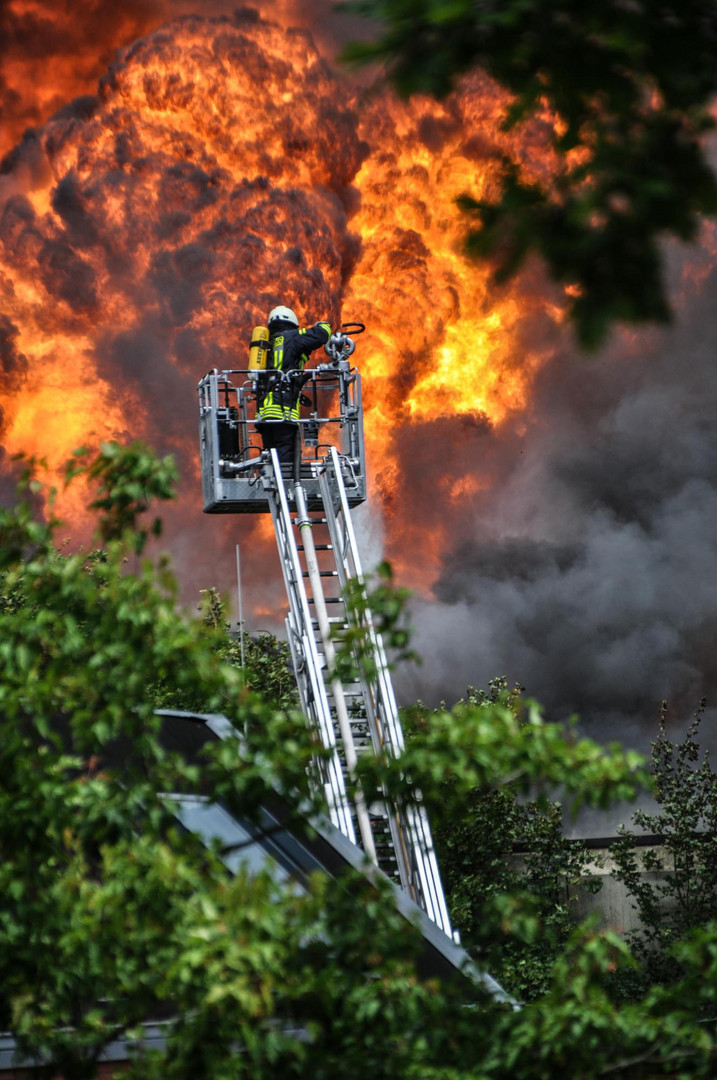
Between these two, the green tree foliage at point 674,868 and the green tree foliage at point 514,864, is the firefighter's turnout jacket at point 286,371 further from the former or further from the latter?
the green tree foliage at point 674,868

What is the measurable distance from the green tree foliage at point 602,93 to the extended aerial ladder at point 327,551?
6732mm

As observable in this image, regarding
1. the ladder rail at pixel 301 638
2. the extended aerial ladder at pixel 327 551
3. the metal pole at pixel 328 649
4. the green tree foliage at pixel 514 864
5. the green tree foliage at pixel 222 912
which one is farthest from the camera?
the green tree foliage at pixel 514 864

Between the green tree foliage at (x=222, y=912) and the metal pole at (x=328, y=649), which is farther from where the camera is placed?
the metal pole at (x=328, y=649)

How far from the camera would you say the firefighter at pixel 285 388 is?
13.1m

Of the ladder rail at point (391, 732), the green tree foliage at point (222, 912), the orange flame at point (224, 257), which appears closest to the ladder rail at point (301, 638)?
the ladder rail at point (391, 732)

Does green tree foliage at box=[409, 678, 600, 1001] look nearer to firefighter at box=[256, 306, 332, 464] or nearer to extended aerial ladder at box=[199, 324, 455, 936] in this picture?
extended aerial ladder at box=[199, 324, 455, 936]

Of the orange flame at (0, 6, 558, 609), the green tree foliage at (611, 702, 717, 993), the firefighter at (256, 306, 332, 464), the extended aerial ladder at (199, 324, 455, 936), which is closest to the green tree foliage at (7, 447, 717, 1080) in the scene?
the extended aerial ladder at (199, 324, 455, 936)

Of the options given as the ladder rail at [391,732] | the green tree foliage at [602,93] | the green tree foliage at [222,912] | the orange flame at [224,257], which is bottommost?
the green tree foliage at [222,912]

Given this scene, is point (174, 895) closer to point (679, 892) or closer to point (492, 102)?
point (679, 892)

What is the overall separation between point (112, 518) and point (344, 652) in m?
0.97

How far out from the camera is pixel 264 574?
2555 cm

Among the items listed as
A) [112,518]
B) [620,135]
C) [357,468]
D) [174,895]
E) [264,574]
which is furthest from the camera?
[264,574]

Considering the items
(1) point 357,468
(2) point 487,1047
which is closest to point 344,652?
(2) point 487,1047

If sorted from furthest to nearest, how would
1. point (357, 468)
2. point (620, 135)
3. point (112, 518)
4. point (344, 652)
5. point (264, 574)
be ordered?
point (264, 574) → point (357, 468) → point (112, 518) → point (344, 652) → point (620, 135)
